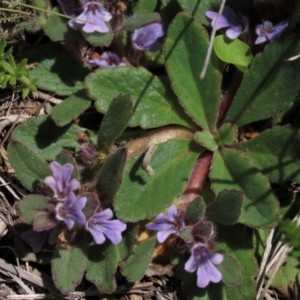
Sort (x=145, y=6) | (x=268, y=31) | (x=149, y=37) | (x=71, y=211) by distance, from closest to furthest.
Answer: (x=71, y=211), (x=268, y=31), (x=149, y=37), (x=145, y=6)

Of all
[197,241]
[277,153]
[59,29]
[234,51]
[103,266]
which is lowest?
[103,266]

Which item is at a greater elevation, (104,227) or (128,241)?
(104,227)

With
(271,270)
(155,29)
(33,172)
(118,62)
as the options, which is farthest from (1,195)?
(271,270)

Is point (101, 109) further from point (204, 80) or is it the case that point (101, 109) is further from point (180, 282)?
point (180, 282)

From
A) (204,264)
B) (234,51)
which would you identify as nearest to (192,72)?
(234,51)

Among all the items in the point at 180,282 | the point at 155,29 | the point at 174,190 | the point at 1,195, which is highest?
the point at 155,29

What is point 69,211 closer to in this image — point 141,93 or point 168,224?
point 168,224

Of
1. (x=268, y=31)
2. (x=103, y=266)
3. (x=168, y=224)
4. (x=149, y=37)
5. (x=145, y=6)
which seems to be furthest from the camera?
(x=145, y=6)
